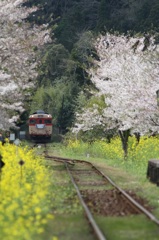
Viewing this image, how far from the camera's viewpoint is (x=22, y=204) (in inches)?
402

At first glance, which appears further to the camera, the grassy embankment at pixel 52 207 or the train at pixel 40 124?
the train at pixel 40 124

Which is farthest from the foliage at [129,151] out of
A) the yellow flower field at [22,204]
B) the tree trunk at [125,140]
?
the yellow flower field at [22,204]

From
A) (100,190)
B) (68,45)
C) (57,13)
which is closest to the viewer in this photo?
(100,190)

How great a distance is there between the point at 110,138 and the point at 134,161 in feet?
43.4

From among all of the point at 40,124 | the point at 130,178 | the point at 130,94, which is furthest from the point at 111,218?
the point at 40,124

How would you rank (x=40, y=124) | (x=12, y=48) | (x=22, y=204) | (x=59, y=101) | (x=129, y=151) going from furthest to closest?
(x=59, y=101), (x=40, y=124), (x=129, y=151), (x=12, y=48), (x=22, y=204)

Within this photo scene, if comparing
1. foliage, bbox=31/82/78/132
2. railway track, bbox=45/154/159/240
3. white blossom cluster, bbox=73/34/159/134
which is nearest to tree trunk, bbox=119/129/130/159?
white blossom cluster, bbox=73/34/159/134

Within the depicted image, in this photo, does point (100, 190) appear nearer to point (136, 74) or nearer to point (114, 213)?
point (114, 213)

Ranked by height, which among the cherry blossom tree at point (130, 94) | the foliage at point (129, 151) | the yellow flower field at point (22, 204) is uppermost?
the cherry blossom tree at point (130, 94)

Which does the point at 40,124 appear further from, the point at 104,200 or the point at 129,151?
the point at 104,200

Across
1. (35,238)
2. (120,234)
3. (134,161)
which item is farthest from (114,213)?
(134,161)

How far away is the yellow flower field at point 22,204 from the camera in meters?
7.41

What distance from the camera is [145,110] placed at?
21328 millimetres

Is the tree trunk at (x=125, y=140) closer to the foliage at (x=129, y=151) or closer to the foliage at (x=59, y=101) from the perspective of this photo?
the foliage at (x=129, y=151)
